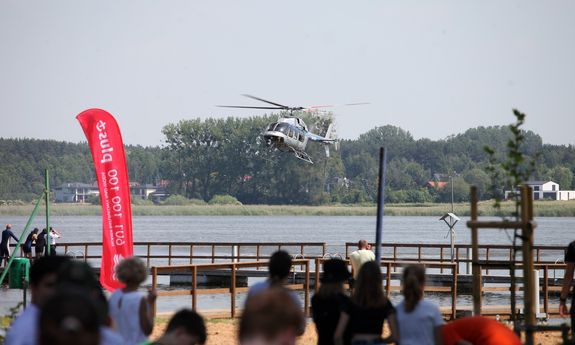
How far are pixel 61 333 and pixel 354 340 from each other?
14.4 feet

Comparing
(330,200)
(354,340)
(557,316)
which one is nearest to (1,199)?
(330,200)

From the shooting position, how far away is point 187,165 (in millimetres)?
154500

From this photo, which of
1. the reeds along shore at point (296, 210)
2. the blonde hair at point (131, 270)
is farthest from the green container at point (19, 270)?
the reeds along shore at point (296, 210)

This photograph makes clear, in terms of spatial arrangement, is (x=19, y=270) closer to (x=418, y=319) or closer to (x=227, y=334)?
(x=227, y=334)

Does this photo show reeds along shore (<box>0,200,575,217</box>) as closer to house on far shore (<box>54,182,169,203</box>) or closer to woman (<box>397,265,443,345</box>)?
house on far shore (<box>54,182,169,203</box>)

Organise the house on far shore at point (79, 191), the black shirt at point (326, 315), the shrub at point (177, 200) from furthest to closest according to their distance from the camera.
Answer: the house on far shore at point (79, 191) → the shrub at point (177, 200) → the black shirt at point (326, 315)

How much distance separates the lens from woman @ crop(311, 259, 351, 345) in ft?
26.6

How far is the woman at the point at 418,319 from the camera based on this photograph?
24.3 feet

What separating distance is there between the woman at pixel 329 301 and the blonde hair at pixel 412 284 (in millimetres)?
719

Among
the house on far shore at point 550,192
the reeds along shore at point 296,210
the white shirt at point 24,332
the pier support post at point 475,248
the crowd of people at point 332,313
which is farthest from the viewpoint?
the house on far shore at point 550,192

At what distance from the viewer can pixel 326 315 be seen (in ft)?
26.7

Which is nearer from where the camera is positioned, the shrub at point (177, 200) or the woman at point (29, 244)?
the woman at point (29, 244)

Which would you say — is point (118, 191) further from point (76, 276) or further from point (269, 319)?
point (269, 319)

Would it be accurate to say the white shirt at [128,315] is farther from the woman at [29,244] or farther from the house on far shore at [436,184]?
the house on far shore at [436,184]
